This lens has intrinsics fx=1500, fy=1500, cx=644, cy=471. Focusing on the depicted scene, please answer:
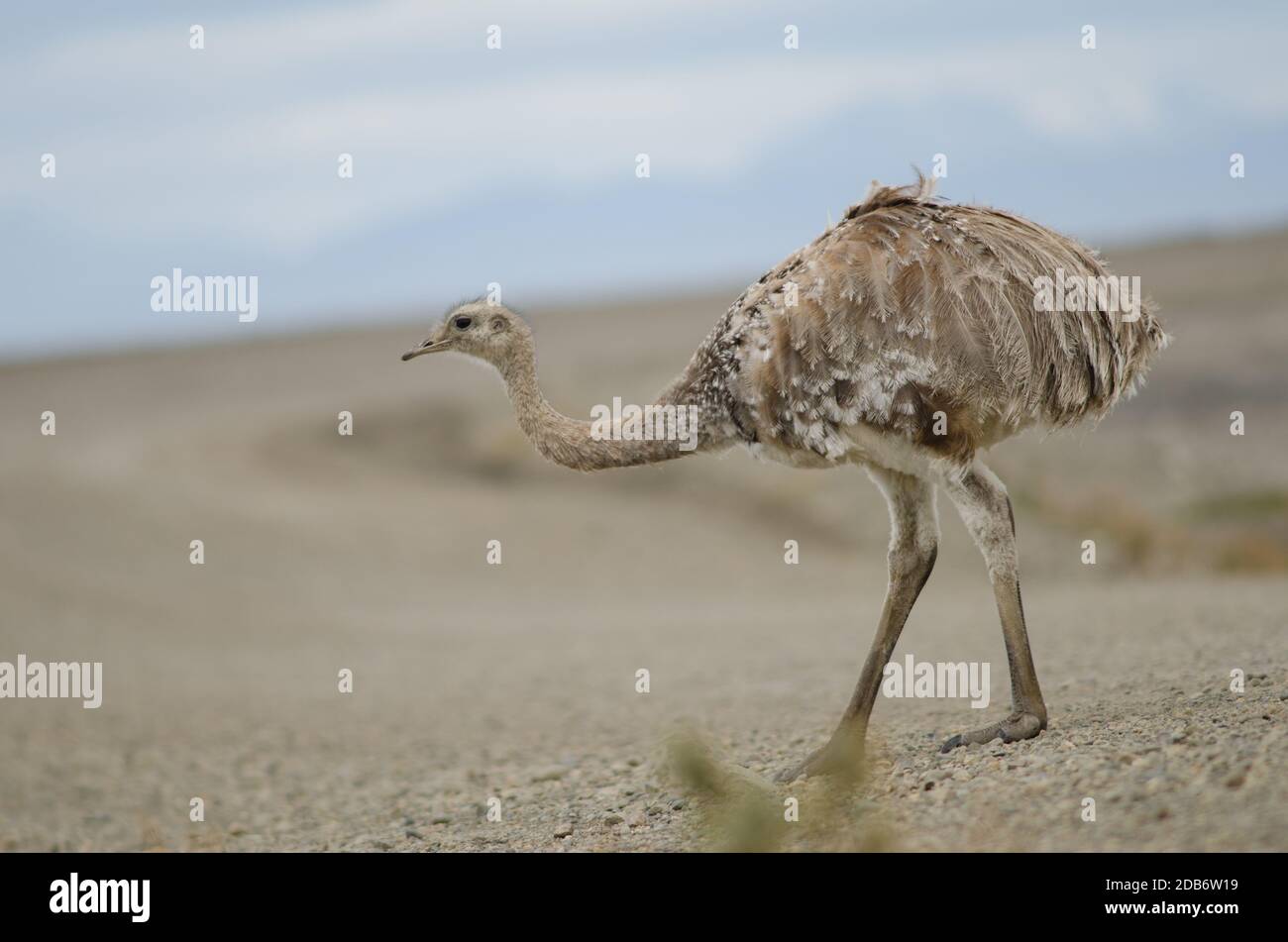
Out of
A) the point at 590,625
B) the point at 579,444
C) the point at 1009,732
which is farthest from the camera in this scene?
the point at 590,625

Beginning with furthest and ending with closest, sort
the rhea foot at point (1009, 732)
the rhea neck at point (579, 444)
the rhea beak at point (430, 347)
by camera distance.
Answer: the rhea beak at point (430, 347) < the rhea neck at point (579, 444) < the rhea foot at point (1009, 732)

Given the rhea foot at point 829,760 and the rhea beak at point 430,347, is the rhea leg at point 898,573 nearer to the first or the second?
the rhea foot at point 829,760

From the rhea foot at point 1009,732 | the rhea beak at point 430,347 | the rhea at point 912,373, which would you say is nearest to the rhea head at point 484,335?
the rhea beak at point 430,347

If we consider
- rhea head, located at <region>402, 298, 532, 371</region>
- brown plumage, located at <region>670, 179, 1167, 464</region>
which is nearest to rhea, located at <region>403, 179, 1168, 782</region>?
brown plumage, located at <region>670, 179, 1167, 464</region>

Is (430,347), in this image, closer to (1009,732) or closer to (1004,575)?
(1004,575)

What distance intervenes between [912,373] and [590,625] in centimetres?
1382

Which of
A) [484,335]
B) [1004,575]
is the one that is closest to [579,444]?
[484,335]

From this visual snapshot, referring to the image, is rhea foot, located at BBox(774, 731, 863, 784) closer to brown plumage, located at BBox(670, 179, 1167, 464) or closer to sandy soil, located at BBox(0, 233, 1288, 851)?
sandy soil, located at BBox(0, 233, 1288, 851)

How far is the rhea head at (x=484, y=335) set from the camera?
910cm

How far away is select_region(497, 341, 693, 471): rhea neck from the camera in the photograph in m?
8.66

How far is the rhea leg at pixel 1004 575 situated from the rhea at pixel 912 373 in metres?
0.01

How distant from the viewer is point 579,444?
28.6 ft

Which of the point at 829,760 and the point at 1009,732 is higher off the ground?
the point at 1009,732
